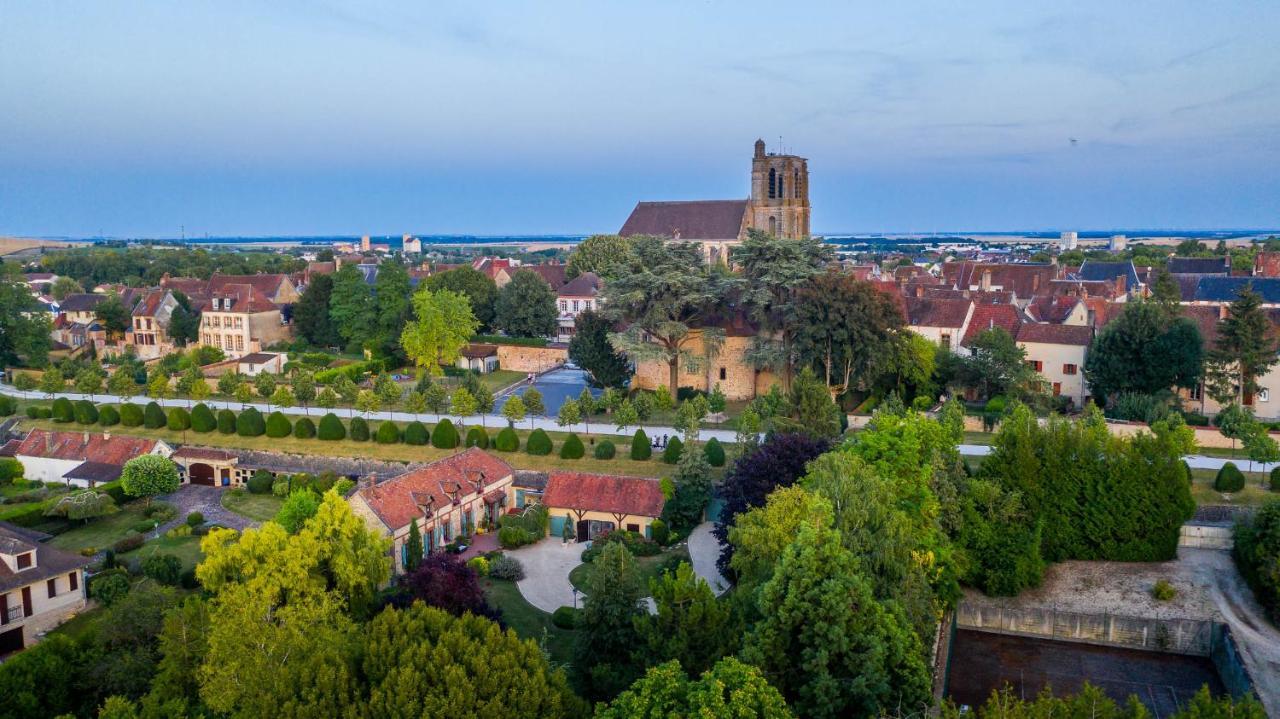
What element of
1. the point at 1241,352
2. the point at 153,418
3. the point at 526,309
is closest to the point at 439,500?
the point at 153,418

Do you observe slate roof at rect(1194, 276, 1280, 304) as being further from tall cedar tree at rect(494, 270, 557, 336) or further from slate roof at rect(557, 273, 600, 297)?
tall cedar tree at rect(494, 270, 557, 336)

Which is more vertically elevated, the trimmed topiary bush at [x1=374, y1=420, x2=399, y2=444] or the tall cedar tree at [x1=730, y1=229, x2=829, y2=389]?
the tall cedar tree at [x1=730, y1=229, x2=829, y2=389]

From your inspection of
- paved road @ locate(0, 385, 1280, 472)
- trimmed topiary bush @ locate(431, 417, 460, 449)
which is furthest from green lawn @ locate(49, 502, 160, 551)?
trimmed topiary bush @ locate(431, 417, 460, 449)

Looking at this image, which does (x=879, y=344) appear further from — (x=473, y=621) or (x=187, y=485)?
(x=187, y=485)

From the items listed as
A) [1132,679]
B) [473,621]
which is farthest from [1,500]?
[1132,679]

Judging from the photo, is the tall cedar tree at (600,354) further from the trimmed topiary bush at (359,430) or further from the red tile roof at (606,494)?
the red tile roof at (606,494)

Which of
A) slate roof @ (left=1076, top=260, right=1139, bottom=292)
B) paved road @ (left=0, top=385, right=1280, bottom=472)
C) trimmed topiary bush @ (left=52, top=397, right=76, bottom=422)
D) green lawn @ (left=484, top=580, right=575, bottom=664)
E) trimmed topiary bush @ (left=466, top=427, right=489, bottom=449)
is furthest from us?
slate roof @ (left=1076, top=260, right=1139, bottom=292)

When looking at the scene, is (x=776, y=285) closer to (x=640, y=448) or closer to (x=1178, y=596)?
(x=640, y=448)

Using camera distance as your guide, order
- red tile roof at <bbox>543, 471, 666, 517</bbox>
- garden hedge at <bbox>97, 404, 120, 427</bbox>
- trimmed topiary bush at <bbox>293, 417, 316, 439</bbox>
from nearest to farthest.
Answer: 1. red tile roof at <bbox>543, 471, 666, 517</bbox>
2. trimmed topiary bush at <bbox>293, 417, 316, 439</bbox>
3. garden hedge at <bbox>97, 404, 120, 427</bbox>
